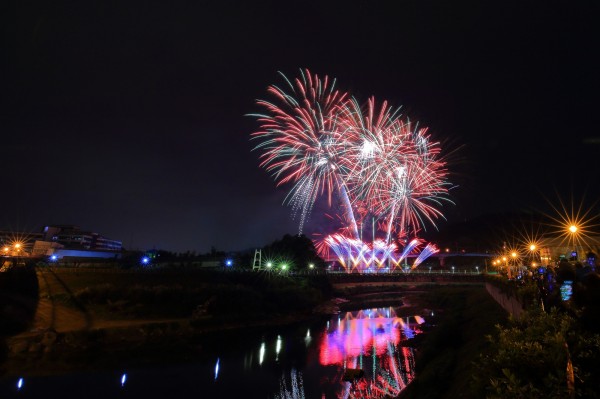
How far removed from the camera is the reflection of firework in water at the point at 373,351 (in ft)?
85.4

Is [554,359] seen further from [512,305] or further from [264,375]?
[264,375]

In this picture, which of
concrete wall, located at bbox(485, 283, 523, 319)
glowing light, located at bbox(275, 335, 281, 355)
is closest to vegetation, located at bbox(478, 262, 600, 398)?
concrete wall, located at bbox(485, 283, 523, 319)

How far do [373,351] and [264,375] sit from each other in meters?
11.8

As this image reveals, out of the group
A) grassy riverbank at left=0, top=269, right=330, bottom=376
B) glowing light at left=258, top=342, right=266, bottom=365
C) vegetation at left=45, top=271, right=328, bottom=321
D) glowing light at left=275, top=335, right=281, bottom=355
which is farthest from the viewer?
vegetation at left=45, top=271, right=328, bottom=321

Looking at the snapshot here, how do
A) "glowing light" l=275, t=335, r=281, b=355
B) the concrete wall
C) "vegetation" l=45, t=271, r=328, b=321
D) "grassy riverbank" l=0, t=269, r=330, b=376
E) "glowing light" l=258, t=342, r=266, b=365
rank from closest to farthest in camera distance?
1. the concrete wall
2. "grassy riverbank" l=0, t=269, r=330, b=376
3. "glowing light" l=258, t=342, r=266, b=365
4. "glowing light" l=275, t=335, r=281, b=355
5. "vegetation" l=45, t=271, r=328, b=321

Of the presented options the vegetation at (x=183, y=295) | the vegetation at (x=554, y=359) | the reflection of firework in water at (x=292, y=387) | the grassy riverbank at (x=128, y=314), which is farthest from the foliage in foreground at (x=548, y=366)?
the vegetation at (x=183, y=295)

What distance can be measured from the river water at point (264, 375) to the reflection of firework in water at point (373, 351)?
0.07m

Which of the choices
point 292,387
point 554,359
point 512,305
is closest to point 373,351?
point 292,387

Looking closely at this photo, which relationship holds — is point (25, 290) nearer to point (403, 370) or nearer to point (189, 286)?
point (189, 286)

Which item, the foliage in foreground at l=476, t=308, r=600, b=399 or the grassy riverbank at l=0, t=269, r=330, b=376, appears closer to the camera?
the foliage in foreground at l=476, t=308, r=600, b=399

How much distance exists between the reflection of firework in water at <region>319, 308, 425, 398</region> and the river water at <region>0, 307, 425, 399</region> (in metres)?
0.07

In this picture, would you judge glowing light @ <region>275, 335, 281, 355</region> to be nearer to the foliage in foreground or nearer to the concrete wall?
the concrete wall

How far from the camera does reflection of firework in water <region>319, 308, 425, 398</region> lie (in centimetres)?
2602

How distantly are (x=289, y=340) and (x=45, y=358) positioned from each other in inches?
943
